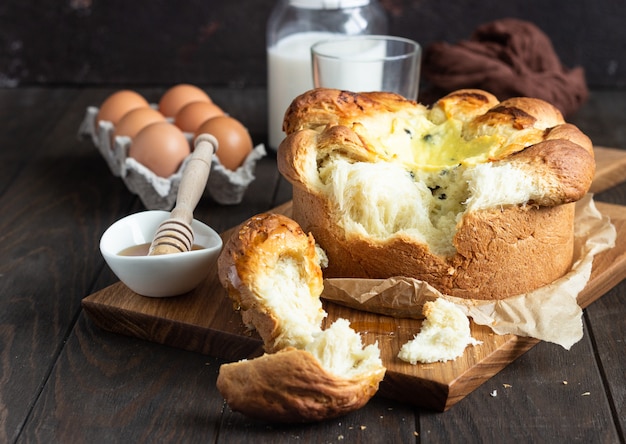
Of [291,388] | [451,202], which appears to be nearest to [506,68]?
[451,202]

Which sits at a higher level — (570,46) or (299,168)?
(299,168)

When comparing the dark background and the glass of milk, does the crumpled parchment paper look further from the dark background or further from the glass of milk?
the dark background

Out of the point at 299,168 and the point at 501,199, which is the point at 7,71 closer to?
the point at 299,168

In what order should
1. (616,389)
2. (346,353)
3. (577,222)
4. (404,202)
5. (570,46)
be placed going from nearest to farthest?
(346,353)
(616,389)
(404,202)
(577,222)
(570,46)

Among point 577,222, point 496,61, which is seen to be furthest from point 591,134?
point 577,222

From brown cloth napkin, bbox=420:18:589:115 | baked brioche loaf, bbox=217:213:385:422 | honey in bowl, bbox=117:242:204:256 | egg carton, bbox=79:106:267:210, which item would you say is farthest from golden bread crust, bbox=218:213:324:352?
brown cloth napkin, bbox=420:18:589:115
